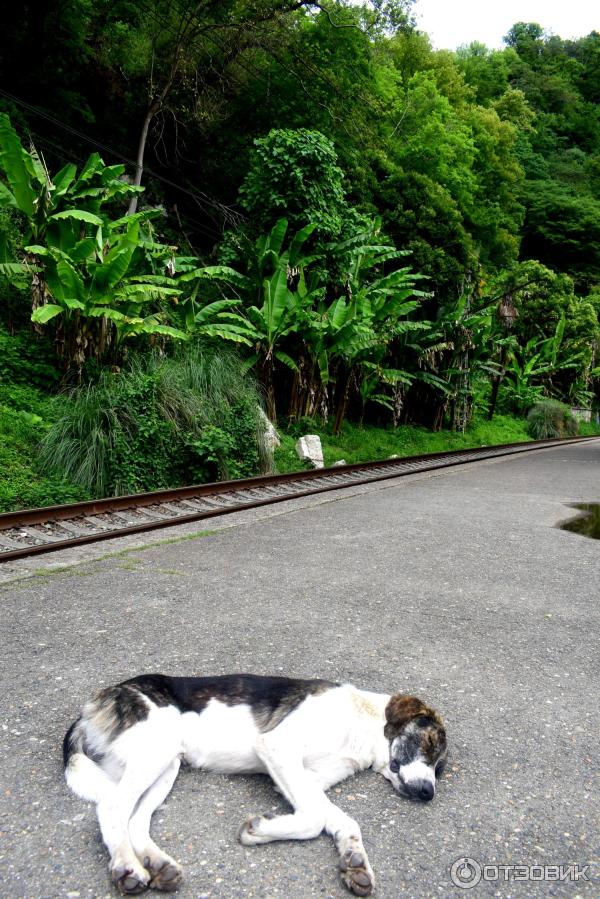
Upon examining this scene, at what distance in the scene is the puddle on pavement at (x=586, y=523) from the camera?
27.8 ft

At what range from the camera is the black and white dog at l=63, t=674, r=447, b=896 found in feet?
7.95

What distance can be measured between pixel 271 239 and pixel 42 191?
19.2 ft

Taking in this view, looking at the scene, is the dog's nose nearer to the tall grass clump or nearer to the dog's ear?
the dog's ear


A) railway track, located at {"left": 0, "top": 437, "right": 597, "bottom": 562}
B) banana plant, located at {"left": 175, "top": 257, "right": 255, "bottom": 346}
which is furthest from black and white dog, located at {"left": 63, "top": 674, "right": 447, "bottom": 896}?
banana plant, located at {"left": 175, "top": 257, "right": 255, "bottom": 346}

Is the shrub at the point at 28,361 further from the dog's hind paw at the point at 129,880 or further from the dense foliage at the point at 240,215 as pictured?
the dog's hind paw at the point at 129,880

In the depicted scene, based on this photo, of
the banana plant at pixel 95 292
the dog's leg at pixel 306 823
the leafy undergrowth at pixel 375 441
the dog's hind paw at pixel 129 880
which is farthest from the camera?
the leafy undergrowth at pixel 375 441

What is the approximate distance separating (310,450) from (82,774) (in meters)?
12.7

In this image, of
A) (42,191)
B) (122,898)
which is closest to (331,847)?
(122,898)

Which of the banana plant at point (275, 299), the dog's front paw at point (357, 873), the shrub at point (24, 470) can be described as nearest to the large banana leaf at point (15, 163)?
the shrub at point (24, 470)

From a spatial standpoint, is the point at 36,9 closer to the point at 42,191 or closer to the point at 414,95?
the point at 42,191

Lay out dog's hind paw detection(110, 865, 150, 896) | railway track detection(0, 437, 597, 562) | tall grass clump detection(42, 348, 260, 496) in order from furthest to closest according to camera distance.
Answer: tall grass clump detection(42, 348, 260, 496) < railway track detection(0, 437, 597, 562) < dog's hind paw detection(110, 865, 150, 896)

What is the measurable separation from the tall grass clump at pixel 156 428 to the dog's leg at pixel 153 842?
724 cm

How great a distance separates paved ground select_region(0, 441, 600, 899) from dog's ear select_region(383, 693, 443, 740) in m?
0.23

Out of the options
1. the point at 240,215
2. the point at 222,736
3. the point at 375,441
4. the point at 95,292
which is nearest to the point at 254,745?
the point at 222,736
